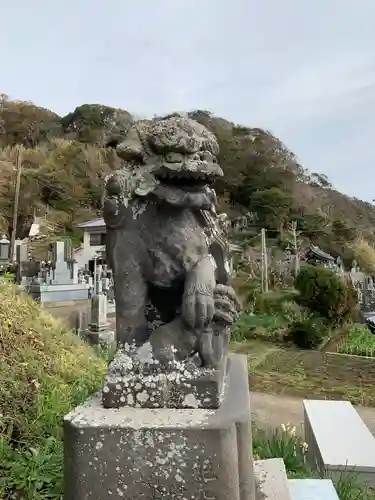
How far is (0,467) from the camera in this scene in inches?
118

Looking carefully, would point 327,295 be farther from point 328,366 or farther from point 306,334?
point 328,366

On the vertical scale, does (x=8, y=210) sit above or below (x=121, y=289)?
above

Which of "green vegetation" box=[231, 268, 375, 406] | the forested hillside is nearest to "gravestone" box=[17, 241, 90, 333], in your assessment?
"green vegetation" box=[231, 268, 375, 406]

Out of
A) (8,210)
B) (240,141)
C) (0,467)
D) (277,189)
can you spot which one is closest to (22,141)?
(8,210)

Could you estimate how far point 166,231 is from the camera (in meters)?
1.97

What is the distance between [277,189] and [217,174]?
2447 cm

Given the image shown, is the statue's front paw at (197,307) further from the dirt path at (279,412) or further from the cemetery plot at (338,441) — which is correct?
the dirt path at (279,412)

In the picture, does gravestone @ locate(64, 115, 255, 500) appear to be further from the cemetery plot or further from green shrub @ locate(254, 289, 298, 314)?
green shrub @ locate(254, 289, 298, 314)

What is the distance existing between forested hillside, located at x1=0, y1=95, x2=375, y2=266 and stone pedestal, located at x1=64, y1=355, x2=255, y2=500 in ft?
72.7

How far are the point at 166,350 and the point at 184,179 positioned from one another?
26.9 inches

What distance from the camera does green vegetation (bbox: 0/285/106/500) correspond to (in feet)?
9.34

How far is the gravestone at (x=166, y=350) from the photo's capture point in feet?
5.36

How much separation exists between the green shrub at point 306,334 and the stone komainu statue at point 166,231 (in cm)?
969

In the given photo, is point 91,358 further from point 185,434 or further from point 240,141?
point 240,141
